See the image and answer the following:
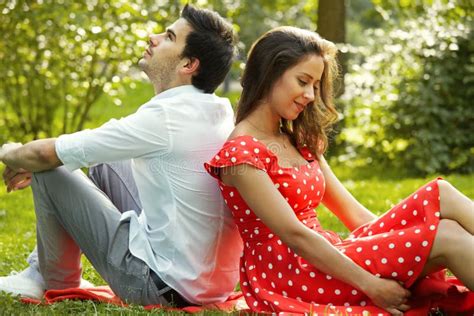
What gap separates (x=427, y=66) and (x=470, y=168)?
3.55 ft

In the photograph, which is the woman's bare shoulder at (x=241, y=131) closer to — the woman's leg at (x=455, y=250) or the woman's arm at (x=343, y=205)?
the woman's arm at (x=343, y=205)

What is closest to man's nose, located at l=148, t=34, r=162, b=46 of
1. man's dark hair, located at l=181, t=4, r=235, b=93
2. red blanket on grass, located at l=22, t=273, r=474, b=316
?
man's dark hair, located at l=181, t=4, r=235, b=93

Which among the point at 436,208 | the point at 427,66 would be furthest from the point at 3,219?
the point at 427,66

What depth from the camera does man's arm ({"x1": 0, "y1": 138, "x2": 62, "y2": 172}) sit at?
3576mm

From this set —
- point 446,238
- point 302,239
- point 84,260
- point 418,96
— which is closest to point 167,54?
point 302,239

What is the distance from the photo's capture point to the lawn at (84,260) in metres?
3.64

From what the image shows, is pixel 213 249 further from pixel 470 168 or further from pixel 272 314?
pixel 470 168

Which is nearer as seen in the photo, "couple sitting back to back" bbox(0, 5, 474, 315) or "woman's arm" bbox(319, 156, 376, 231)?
"couple sitting back to back" bbox(0, 5, 474, 315)

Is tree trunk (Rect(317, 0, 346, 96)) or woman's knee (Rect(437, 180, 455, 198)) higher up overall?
tree trunk (Rect(317, 0, 346, 96))

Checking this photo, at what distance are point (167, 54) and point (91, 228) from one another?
77 centimetres

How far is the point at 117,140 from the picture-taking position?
3.53m

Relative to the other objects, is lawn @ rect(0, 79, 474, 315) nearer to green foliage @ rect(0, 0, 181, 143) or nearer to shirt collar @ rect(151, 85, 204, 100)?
shirt collar @ rect(151, 85, 204, 100)

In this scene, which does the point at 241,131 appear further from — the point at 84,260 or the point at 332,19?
the point at 332,19

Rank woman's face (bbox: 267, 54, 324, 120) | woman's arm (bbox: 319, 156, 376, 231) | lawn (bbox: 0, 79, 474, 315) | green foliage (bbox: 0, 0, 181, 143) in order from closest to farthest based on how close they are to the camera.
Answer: woman's face (bbox: 267, 54, 324, 120) < lawn (bbox: 0, 79, 474, 315) < woman's arm (bbox: 319, 156, 376, 231) < green foliage (bbox: 0, 0, 181, 143)
